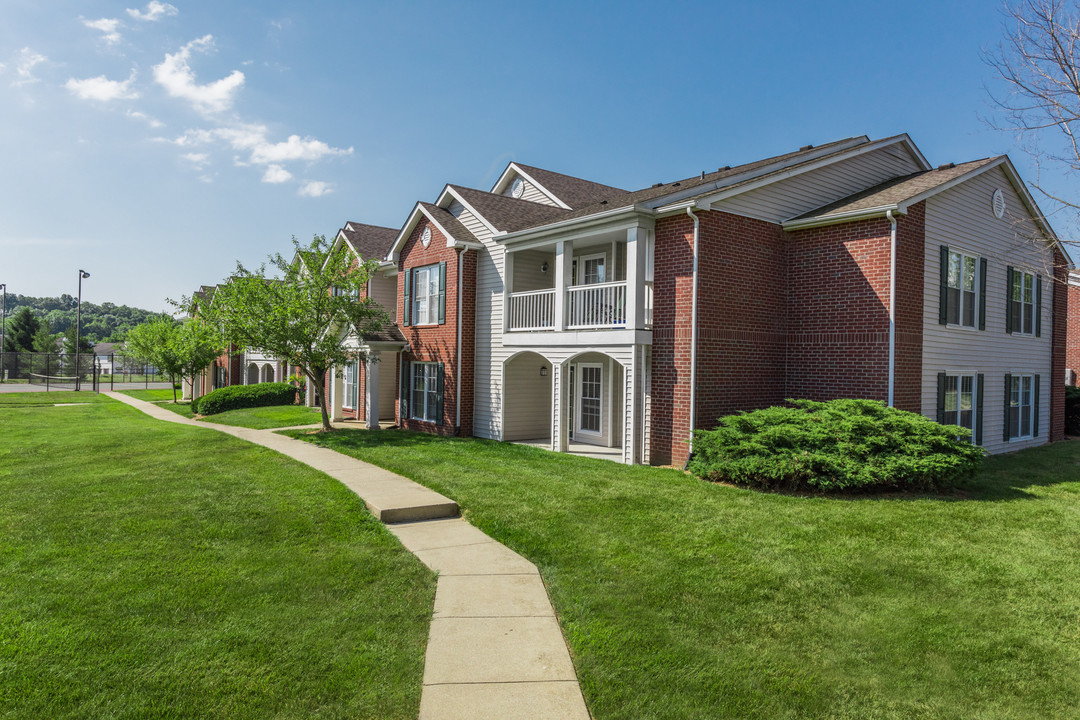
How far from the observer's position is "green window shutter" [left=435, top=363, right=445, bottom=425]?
16519 millimetres

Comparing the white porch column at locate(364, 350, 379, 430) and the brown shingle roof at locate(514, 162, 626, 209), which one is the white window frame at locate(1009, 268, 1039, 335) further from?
the white porch column at locate(364, 350, 379, 430)

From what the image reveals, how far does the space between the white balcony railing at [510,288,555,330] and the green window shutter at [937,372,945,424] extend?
8025 mm

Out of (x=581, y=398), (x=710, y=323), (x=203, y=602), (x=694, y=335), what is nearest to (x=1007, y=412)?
(x=710, y=323)

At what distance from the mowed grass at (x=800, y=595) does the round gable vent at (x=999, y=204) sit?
7.87 m

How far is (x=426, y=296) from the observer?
57.3ft

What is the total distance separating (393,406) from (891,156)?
1533 cm

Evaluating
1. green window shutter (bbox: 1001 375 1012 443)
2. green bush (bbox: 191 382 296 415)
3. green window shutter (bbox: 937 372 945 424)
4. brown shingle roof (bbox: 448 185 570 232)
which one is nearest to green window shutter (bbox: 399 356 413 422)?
brown shingle roof (bbox: 448 185 570 232)

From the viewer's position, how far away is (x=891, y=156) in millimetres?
14664

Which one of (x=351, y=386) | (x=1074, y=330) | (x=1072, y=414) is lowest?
(x=1072, y=414)

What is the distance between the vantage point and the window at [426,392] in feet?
54.5

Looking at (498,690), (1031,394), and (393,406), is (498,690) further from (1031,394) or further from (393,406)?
(1031,394)

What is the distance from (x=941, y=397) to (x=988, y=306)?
331 centimetres

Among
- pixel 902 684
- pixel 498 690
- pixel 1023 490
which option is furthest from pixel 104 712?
pixel 1023 490

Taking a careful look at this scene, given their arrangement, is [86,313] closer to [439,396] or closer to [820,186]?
[439,396]
